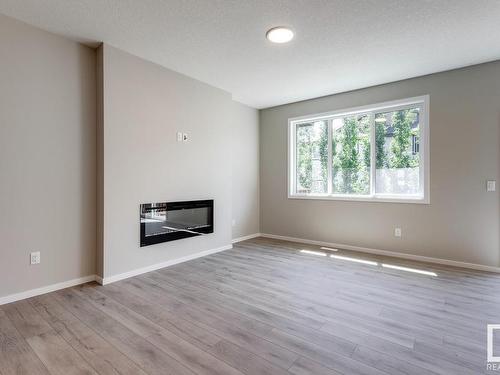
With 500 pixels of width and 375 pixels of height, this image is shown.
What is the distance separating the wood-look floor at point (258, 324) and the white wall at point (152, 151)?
0.54m

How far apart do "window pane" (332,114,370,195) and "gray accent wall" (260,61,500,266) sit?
0.90 ft

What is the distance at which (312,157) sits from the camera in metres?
5.14

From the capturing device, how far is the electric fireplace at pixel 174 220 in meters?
3.39

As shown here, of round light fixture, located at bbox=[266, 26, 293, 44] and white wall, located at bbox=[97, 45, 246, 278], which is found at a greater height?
round light fixture, located at bbox=[266, 26, 293, 44]

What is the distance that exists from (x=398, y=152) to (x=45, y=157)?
4513mm

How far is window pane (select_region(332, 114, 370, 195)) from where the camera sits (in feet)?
14.8

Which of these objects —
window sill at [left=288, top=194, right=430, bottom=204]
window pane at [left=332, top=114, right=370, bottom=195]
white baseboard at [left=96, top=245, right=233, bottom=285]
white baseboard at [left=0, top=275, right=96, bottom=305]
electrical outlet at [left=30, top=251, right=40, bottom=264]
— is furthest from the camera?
window pane at [left=332, top=114, right=370, bottom=195]

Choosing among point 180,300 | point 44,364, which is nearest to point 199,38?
point 180,300

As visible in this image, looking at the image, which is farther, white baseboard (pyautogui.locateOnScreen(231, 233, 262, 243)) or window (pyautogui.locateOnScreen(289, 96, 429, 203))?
white baseboard (pyautogui.locateOnScreen(231, 233, 262, 243))

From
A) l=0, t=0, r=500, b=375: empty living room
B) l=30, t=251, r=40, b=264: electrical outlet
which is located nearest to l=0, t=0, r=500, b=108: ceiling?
l=0, t=0, r=500, b=375: empty living room

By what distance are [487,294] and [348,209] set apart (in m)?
2.11

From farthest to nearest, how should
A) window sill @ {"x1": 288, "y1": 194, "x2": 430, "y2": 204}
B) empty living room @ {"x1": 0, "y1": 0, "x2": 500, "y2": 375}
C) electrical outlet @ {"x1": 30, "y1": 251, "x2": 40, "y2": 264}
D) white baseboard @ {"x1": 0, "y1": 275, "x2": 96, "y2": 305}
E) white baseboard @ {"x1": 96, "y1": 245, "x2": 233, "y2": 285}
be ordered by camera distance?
window sill @ {"x1": 288, "y1": 194, "x2": 430, "y2": 204}
white baseboard @ {"x1": 96, "y1": 245, "x2": 233, "y2": 285}
electrical outlet @ {"x1": 30, "y1": 251, "x2": 40, "y2": 264}
white baseboard @ {"x1": 0, "y1": 275, "x2": 96, "y2": 305}
empty living room @ {"x1": 0, "y1": 0, "x2": 500, "y2": 375}

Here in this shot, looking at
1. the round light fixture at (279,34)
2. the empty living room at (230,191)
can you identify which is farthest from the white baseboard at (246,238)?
the round light fixture at (279,34)

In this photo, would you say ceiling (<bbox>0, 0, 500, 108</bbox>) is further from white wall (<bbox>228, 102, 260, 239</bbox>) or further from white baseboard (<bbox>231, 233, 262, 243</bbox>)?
white baseboard (<bbox>231, 233, 262, 243</bbox>)
